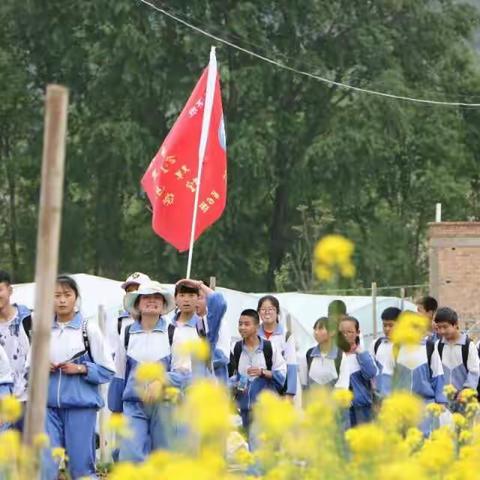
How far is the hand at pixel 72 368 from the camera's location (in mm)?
9891

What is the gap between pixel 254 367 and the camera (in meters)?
12.5

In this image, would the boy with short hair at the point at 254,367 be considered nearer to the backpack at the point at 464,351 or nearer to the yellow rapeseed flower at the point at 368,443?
the backpack at the point at 464,351

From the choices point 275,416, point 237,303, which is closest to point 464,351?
point 237,303

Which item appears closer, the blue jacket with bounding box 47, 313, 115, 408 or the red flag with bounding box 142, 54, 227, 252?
the blue jacket with bounding box 47, 313, 115, 408

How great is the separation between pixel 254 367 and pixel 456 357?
1.51 meters

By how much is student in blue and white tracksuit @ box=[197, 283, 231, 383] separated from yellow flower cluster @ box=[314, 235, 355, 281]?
4978mm

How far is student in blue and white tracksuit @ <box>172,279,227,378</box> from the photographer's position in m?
10.3

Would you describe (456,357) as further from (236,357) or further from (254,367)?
(236,357)

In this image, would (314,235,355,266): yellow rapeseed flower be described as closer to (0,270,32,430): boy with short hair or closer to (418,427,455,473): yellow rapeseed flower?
(418,427,455,473): yellow rapeseed flower

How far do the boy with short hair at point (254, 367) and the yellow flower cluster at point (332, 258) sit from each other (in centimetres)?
692

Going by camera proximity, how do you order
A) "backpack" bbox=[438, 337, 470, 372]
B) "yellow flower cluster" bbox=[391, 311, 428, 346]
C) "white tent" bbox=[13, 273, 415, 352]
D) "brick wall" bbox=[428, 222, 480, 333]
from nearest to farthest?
"yellow flower cluster" bbox=[391, 311, 428, 346] → "backpack" bbox=[438, 337, 470, 372] → "white tent" bbox=[13, 273, 415, 352] → "brick wall" bbox=[428, 222, 480, 333]

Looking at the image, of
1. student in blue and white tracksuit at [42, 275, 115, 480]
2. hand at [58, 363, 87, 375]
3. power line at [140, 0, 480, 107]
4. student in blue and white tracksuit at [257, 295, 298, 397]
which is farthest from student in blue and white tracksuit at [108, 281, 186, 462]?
power line at [140, 0, 480, 107]

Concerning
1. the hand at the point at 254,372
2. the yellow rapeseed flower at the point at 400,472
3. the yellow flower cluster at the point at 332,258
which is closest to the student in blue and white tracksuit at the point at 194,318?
the hand at the point at 254,372

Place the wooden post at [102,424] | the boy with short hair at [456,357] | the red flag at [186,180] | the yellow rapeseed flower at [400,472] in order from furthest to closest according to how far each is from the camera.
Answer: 1. the red flag at [186,180]
2. the wooden post at [102,424]
3. the boy with short hair at [456,357]
4. the yellow rapeseed flower at [400,472]
